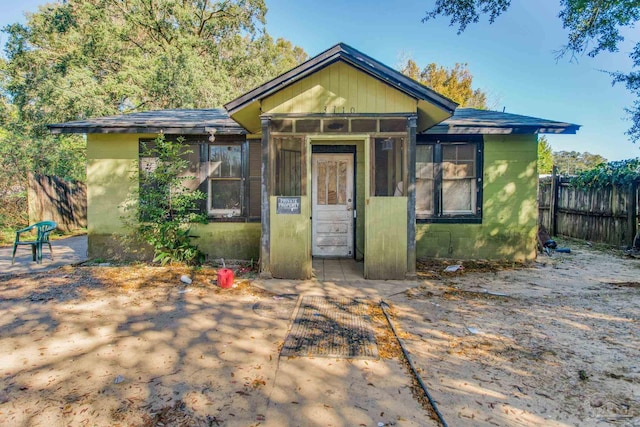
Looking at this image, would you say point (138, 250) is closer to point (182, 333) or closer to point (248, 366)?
point (182, 333)

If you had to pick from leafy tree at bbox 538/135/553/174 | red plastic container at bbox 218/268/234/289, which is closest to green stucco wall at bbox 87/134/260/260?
red plastic container at bbox 218/268/234/289

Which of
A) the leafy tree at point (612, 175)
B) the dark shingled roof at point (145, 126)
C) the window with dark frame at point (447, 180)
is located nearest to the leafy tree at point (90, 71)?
the dark shingled roof at point (145, 126)

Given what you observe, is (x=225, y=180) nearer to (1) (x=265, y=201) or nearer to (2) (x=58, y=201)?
(1) (x=265, y=201)

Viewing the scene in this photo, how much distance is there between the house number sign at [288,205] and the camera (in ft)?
18.9

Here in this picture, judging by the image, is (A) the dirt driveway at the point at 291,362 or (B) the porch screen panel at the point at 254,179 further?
(B) the porch screen panel at the point at 254,179

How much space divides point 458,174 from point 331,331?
200 inches

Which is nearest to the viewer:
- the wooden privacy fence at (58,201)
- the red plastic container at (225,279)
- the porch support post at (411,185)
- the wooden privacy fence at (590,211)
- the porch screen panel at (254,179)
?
the red plastic container at (225,279)

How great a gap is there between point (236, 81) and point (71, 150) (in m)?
9.35

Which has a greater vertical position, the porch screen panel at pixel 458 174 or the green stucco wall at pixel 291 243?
the porch screen panel at pixel 458 174

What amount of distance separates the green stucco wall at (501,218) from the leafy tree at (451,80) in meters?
21.7

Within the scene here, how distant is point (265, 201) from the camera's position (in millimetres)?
5762

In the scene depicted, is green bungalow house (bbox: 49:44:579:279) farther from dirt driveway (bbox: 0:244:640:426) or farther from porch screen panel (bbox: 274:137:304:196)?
dirt driveway (bbox: 0:244:640:426)

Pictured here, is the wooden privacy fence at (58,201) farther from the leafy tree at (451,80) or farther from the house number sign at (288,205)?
the leafy tree at (451,80)

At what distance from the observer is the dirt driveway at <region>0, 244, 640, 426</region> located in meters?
2.33
